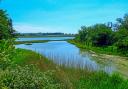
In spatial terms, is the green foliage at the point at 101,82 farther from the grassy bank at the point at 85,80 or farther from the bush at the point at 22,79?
the bush at the point at 22,79

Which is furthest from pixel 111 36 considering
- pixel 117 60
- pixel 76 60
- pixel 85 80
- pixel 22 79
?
pixel 22 79

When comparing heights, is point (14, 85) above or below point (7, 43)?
below

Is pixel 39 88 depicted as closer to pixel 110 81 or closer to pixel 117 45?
pixel 110 81

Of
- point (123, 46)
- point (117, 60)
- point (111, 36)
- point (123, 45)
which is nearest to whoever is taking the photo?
point (117, 60)

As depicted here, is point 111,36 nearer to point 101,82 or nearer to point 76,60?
point 76,60

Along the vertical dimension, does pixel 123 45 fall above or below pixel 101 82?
below

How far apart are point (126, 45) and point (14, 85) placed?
37.3m

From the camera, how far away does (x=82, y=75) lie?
48.6 ft

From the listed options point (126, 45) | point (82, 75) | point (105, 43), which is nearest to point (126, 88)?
point (82, 75)

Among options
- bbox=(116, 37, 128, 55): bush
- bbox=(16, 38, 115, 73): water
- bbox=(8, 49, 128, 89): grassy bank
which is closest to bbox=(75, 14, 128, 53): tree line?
bbox=(116, 37, 128, 55): bush

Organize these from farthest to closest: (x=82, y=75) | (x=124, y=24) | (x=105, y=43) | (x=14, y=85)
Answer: (x=124, y=24) < (x=105, y=43) < (x=82, y=75) < (x=14, y=85)

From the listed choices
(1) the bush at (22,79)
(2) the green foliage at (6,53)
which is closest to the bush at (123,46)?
(1) the bush at (22,79)

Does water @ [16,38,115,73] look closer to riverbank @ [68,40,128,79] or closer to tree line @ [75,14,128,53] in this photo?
riverbank @ [68,40,128,79]

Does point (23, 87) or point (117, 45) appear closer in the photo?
point (23, 87)
